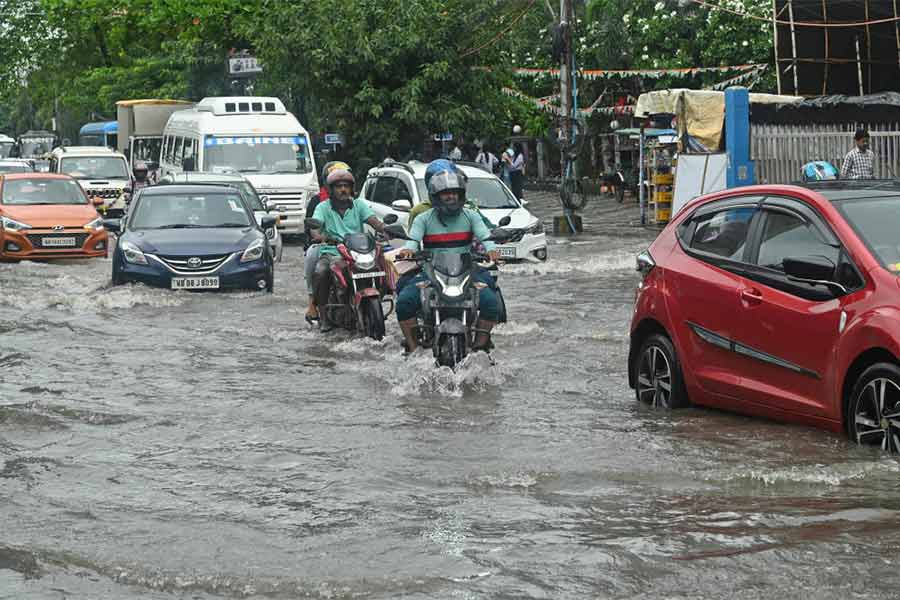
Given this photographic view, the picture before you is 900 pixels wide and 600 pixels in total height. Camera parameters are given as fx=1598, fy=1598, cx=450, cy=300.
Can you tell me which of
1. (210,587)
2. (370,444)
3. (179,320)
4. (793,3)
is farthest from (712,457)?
(793,3)

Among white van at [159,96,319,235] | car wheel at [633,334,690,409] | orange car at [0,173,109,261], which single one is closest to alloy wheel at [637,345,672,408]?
car wheel at [633,334,690,409]

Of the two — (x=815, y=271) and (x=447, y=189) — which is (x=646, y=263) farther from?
(x=447, y=189)

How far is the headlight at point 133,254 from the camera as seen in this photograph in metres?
18.5

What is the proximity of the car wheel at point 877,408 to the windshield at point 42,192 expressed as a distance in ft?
64.9

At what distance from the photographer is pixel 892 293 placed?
8.05 meters

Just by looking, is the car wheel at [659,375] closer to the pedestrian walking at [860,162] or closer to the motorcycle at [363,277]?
the motorcycle at [363,277]

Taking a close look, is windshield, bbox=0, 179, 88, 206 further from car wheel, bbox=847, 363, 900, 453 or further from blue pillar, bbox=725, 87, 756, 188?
car wheel, bbox=847, 363, 900, 453

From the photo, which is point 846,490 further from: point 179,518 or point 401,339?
point 401,339

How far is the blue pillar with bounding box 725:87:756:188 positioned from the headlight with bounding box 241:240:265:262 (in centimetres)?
952

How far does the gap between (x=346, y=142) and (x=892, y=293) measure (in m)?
30.6

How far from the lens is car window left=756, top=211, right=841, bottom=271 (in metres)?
8.84

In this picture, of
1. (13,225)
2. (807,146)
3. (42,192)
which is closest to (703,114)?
(807,146)

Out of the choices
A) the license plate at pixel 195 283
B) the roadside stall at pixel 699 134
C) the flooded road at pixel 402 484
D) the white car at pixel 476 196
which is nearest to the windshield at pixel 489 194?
the white car at pixel 476 196

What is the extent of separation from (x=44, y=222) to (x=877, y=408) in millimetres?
18867
